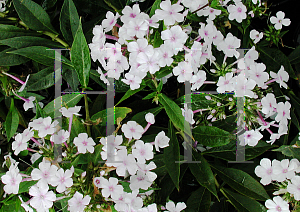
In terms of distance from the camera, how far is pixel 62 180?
2.51 feet

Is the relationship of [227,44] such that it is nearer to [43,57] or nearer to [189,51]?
[189,51]

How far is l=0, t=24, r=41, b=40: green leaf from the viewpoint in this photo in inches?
40.5

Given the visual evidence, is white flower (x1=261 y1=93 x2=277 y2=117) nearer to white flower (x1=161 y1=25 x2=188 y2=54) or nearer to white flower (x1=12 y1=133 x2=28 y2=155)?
white flower (x1=161 y1=25 x2=188 y2=54)

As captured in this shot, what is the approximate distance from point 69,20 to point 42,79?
0.83ft

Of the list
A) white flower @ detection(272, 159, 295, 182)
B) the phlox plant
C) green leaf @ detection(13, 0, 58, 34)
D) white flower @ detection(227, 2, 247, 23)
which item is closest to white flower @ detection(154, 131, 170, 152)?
the phlox plant

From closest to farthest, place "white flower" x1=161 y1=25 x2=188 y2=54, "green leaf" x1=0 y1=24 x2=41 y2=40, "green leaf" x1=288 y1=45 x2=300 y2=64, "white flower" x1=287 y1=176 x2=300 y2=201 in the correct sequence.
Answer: "white flower" x1=161 y1=25 x2=188 y2=54, "white flower" x1=287 y1=176 x2=300 y2=201, "green leaf" x1=0 y1=24 x2=41 y2=40, "green leaf" x1=288 y1=45 x2=300 y2=64

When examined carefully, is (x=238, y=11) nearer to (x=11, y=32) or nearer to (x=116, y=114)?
(x=116, y=114)

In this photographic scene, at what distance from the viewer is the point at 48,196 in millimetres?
778

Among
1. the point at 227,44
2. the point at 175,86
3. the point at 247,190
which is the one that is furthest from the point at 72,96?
the point at 247,190

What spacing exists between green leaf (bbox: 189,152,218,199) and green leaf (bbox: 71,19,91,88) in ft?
1.55

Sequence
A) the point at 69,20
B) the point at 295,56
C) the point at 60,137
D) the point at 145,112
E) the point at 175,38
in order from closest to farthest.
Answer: the point at 175,38 → the point at 60,137 → the point at 145,112 → the point at 69,20 → the point at 295,56

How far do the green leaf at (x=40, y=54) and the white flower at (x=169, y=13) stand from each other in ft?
1.46

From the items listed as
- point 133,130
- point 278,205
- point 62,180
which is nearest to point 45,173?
point 62,180

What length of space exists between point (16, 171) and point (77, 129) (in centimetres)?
22
